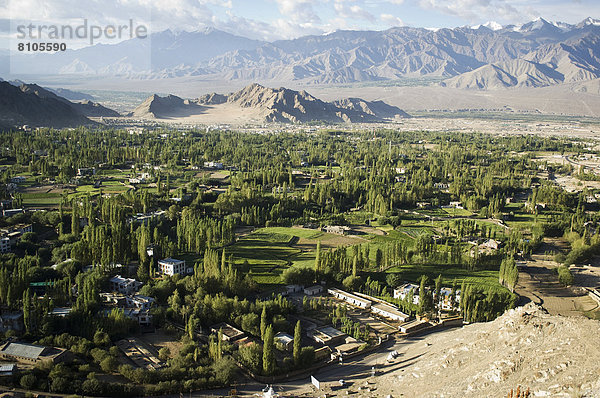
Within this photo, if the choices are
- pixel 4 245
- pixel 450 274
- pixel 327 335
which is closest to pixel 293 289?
pixel 327 335

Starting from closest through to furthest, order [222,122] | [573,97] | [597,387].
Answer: [597,387] → [222,122] → [573,97]

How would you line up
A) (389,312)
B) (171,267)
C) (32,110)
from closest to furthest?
(389,312), (171,267), (32,110)

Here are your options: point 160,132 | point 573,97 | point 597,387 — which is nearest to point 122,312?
point 597,387

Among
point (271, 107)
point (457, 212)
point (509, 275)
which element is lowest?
point (509, 275)

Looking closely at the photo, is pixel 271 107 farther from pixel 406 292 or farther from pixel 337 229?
pixel 406 292

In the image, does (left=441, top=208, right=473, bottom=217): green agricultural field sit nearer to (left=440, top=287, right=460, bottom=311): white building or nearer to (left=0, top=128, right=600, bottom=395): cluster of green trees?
(left=0, top=128, right=600, bottom=395): cluster of green trees

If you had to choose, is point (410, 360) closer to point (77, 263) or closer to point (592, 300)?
point (592, 300)

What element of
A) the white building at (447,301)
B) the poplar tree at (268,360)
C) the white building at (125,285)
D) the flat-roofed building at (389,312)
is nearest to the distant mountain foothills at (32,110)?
the white building at (125,285)

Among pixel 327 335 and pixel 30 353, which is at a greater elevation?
pixel 30 353
